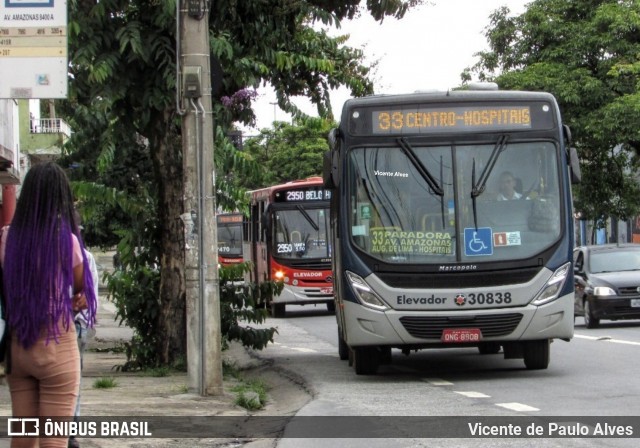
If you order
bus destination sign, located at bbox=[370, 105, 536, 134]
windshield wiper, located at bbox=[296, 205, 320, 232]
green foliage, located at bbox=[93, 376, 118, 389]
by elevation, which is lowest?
green foliage, located at bbox=[93, 376, 118, 389]

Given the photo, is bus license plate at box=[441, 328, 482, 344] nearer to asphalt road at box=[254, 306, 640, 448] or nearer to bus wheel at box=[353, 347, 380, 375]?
asphalt road at box=[254, 306, 640, 448]

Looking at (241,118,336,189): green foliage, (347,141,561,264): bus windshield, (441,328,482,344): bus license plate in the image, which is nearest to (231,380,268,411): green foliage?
(347,141,561,264): bus windshield

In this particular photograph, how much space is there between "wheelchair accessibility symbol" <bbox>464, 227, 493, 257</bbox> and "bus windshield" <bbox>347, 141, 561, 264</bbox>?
0.01 meters

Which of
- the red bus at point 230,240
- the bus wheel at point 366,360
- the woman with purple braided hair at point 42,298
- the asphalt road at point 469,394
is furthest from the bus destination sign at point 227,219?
the woman with purple braided hair at point 42,298

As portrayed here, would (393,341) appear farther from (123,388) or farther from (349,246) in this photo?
(123,388)

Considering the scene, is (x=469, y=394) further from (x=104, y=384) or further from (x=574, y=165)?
(x=104, y=384)

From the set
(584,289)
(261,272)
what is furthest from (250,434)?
(261,272)

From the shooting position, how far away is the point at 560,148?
43.8ft

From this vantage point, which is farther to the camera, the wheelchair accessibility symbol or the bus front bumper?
the wheelchair accessibility symbol

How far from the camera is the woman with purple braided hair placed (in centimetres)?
545

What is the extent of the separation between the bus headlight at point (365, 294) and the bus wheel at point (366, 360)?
84 centimetres

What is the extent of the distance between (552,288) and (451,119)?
2243 mm

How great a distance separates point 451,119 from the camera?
13.4 meters

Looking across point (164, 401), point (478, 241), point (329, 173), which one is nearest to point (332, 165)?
point (329, 173)
